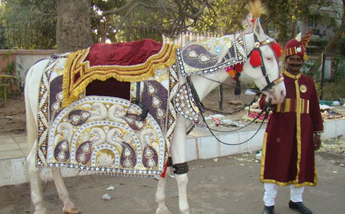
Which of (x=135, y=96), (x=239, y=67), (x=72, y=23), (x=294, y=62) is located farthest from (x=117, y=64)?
(x=72, y=23)

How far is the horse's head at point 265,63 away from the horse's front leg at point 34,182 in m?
2.28

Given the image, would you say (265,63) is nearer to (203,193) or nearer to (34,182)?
(203,193)

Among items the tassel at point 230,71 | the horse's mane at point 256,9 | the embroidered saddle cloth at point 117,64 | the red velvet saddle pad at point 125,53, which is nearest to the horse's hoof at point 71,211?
the embroidered saddle cloth at point 117,64

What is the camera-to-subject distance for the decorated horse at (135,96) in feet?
9.96

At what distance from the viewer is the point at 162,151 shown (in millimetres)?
3033

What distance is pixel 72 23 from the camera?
5559 millimetres

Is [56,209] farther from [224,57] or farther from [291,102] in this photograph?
[291,102]

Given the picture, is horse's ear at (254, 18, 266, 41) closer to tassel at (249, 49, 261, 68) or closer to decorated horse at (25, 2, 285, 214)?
decorated horse at (25, 2, 285, 214)

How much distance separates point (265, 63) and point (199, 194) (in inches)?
76.9

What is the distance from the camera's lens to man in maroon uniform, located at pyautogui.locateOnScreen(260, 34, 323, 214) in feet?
11.3

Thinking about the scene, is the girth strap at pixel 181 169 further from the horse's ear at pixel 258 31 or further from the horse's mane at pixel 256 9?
the horse's mane at pixel 256 9

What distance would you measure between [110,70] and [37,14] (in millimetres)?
9236

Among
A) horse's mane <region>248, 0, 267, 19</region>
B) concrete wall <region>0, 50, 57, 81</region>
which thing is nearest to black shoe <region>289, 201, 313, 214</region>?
horse's mane <region>248, 0, 267, 19</region>

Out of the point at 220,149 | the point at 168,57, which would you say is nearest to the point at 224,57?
the point at 168,57
